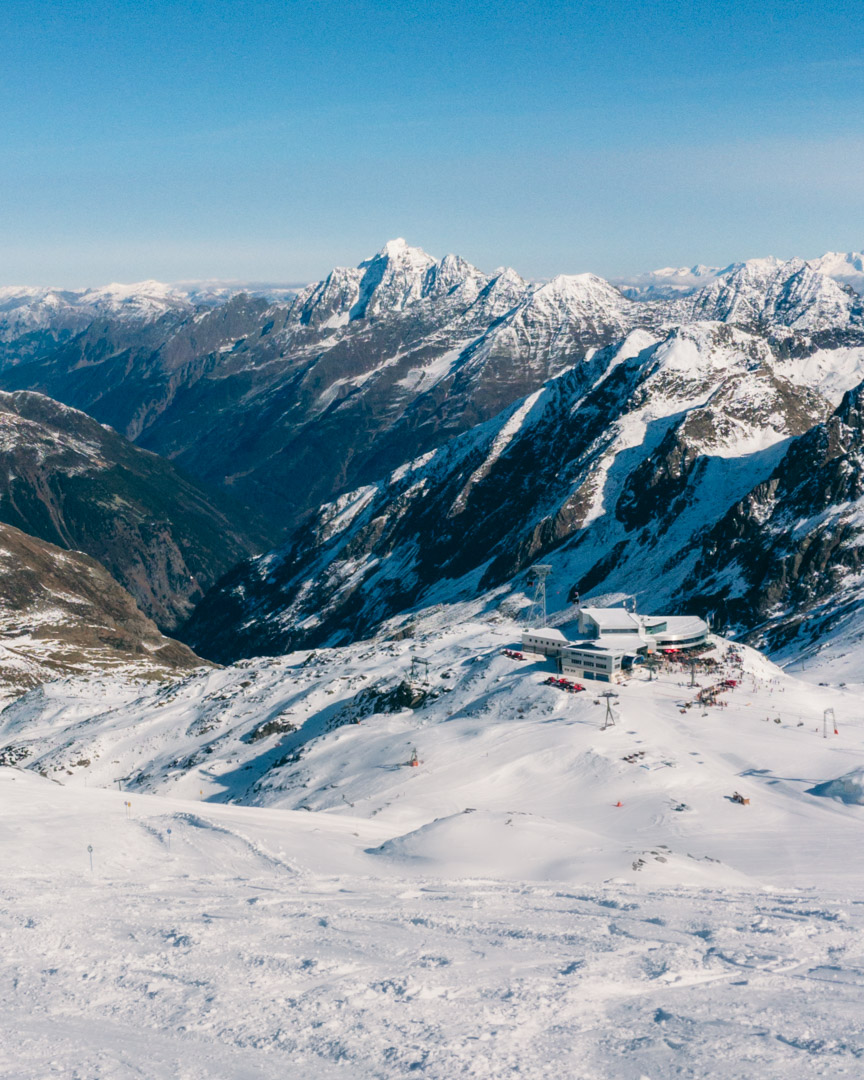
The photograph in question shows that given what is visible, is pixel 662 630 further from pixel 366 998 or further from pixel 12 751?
pixel 12 751

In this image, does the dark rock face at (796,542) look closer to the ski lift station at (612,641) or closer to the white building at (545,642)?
the ski lift station at (612,641)

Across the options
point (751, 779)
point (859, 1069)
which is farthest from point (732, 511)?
point (859, 1069)

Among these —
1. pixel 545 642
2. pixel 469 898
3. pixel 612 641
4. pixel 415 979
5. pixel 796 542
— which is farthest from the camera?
pixel 796 542

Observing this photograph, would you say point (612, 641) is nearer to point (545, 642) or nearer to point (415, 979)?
point (545, 642)

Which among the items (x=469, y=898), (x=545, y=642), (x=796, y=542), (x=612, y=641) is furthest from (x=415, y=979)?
(x=796, y=542)

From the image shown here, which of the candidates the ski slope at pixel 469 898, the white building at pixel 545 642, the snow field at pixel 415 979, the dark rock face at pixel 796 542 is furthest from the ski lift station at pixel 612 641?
the snow field at pixel 415 979
